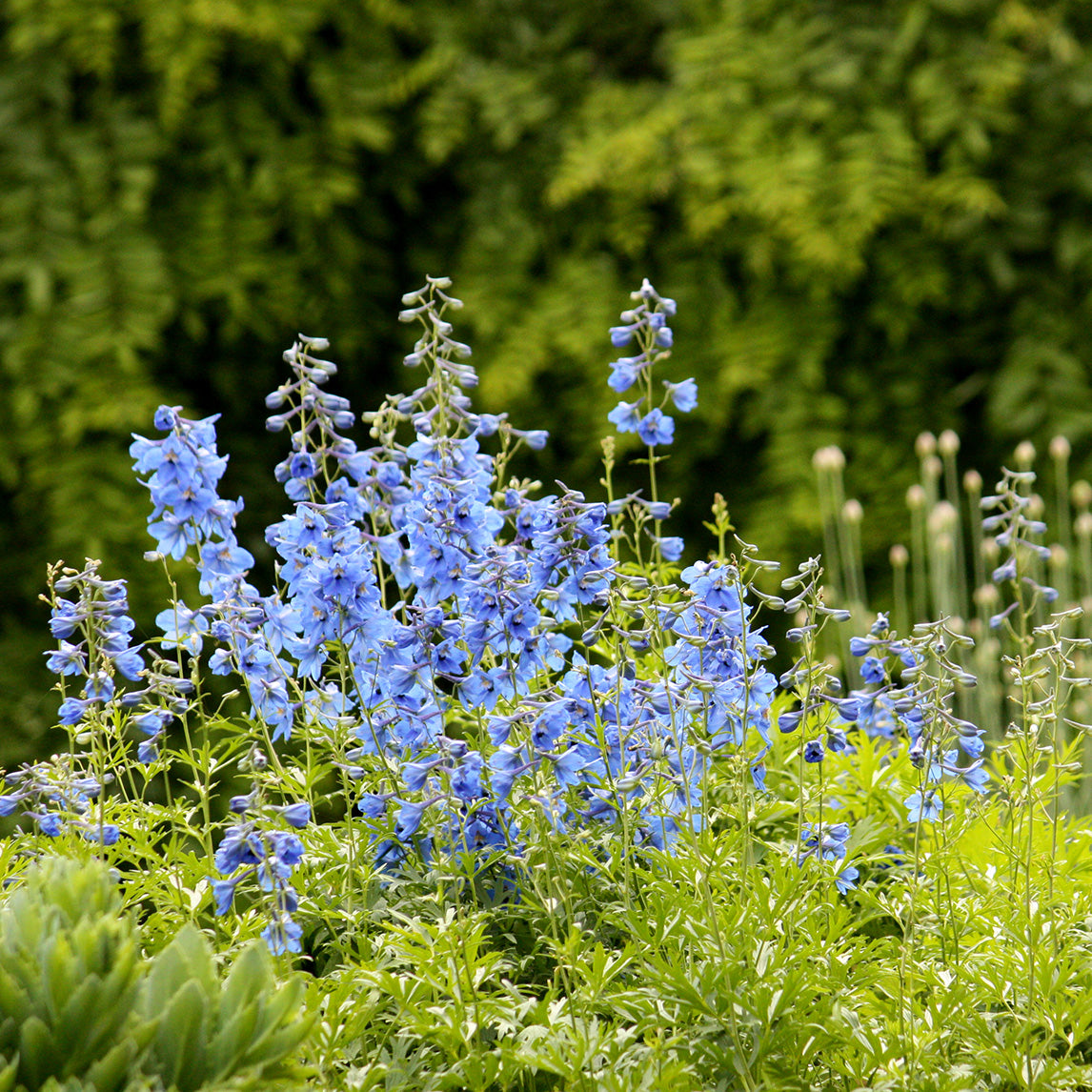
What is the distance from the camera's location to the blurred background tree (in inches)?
194

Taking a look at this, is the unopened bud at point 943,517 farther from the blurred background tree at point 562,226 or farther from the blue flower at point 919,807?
the blue flower at point 919,807

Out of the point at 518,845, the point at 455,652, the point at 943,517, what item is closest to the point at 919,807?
the point at 518,845

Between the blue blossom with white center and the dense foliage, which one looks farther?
the blue blossom with white center

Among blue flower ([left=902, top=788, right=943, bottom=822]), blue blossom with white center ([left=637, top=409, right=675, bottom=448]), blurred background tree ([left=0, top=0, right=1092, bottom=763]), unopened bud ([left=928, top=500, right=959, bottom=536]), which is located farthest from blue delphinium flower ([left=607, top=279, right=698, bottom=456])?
blurred background tree ([left=0, top=0, right=1092, bottom=763])

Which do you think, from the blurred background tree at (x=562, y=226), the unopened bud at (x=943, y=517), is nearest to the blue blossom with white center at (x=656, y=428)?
the unopened bud at (x=943, y=517)

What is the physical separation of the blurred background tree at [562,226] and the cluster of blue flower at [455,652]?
8.33 feet

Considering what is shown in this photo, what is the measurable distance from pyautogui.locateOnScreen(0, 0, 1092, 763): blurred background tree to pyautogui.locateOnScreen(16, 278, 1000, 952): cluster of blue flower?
254 cm

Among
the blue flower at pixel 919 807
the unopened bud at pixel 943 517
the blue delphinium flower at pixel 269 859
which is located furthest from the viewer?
the unopened bud at pixel 943 517

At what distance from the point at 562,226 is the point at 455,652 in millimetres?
3670

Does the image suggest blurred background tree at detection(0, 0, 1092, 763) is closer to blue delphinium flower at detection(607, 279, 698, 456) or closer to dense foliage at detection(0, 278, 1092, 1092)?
blue delphinium flower at detection(607, 279, 698, 456)

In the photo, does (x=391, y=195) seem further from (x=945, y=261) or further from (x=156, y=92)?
(x=945, y=261)

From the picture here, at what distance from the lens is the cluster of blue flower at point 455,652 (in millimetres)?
2166

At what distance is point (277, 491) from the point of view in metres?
5.46

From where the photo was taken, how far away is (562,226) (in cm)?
557
